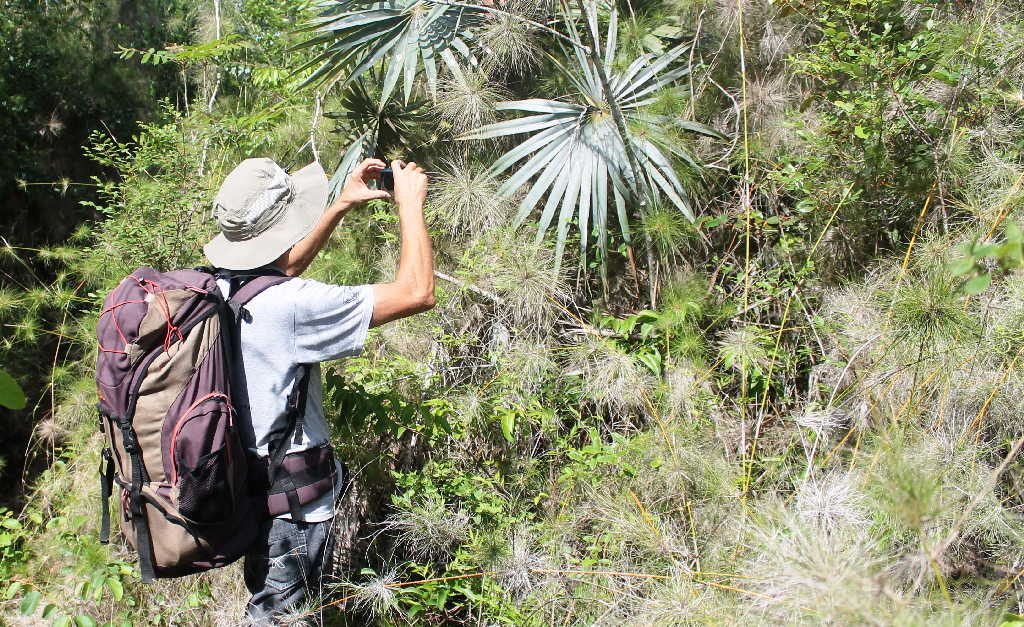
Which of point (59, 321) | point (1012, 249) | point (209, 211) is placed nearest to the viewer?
point (1012, 249)

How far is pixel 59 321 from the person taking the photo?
4.87 meters

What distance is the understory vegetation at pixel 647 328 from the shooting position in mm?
2391

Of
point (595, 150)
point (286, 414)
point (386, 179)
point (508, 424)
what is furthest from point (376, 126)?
point (286, 414)

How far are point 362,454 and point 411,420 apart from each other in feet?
1.95

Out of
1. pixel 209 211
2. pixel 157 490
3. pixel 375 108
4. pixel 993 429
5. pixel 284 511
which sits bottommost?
pixel 993 429

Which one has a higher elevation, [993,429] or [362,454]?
[993,429]

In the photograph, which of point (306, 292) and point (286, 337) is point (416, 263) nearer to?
point (306, 292)

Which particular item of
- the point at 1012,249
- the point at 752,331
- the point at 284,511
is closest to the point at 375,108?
the point at 752,331

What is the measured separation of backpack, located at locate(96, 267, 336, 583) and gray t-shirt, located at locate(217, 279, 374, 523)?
0.04 metres

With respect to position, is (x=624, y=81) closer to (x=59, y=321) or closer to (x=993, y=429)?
(x=993, y=429)

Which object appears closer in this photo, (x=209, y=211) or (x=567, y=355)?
(x=567, y=355)

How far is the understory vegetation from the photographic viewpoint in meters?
2.39

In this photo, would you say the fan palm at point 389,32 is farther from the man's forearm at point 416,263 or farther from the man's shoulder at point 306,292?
the man's shoulder at point 306,292

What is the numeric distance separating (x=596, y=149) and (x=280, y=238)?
1869 mm
